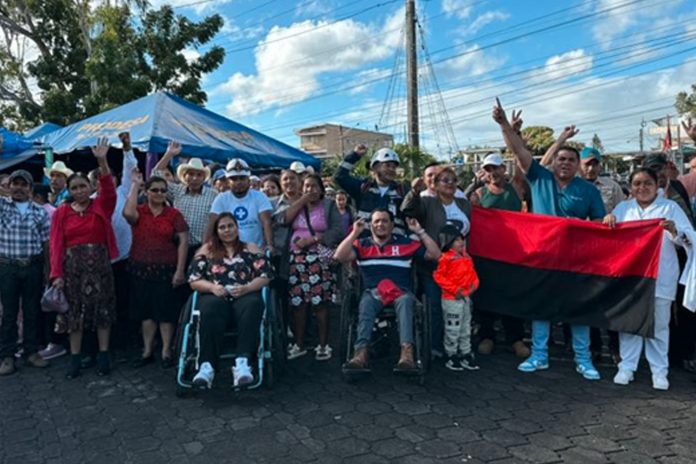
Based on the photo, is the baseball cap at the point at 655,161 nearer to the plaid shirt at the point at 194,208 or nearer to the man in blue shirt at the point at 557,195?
the man in blue shirt at the point at 557,195

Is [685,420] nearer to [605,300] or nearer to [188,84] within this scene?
[605,300]

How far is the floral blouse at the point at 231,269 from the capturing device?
175 inches

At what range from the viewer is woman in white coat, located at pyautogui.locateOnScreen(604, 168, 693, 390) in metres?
4.21

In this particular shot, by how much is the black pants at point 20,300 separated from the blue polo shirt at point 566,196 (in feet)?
14.8

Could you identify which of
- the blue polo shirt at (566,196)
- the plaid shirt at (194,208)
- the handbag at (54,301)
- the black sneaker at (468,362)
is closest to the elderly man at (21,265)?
the handbag at (54,301)

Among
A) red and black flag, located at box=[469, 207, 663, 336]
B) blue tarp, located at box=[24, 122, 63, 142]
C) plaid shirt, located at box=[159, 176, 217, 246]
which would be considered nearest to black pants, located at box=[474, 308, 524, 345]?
red and black flag, located at box=[469, 207, 663, 336]

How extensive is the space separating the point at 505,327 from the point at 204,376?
2926 millimetres

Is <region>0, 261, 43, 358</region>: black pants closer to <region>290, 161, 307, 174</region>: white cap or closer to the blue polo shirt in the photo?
<region>290, 161, 307, 174</region>: white cap

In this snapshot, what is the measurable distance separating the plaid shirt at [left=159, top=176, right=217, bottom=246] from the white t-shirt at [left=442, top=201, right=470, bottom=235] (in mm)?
2281

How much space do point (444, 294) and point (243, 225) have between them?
192cm

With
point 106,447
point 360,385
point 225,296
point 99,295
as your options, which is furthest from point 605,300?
point 99,295

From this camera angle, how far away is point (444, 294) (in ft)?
15.5

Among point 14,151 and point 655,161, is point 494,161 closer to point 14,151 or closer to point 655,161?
point 655,161

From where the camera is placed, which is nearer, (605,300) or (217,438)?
(217,438)
